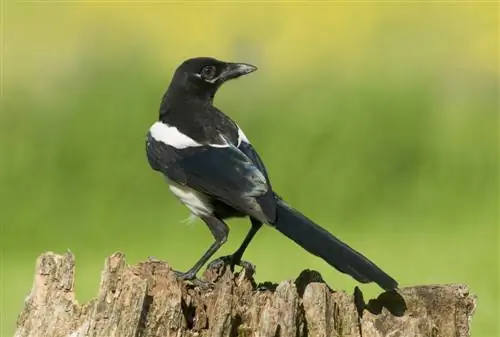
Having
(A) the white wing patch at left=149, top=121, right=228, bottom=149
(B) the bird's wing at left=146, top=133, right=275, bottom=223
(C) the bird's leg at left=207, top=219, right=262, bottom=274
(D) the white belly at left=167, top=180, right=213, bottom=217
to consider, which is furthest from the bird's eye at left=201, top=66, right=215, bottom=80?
(C) the bird's leg at left=207, top=219, right=262, bottom=274

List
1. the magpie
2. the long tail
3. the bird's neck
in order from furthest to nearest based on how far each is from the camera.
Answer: the bird's neck
the magpie
the long tail

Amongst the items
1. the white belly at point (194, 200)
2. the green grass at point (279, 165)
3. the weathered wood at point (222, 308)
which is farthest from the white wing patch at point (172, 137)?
the green grass at point (279, 165)

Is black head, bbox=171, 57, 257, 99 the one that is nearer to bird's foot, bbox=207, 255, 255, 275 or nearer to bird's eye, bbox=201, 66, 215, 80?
bird's eye, bbox=201, 66, 215, 80

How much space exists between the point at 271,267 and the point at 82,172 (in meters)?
1.84

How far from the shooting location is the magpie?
359 centimetres

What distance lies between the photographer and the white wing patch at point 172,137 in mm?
4105

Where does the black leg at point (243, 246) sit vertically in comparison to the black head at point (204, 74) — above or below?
below

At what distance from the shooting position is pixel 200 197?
4012 mm

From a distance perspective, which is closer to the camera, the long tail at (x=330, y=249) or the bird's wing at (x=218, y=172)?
the long tail at (x=330, y=249)

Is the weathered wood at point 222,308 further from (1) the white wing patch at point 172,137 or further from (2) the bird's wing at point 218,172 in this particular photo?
(1) the white wing patch at point 172,137

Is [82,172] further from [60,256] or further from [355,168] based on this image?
[60,256]

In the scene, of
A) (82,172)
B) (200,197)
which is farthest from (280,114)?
(200,197)

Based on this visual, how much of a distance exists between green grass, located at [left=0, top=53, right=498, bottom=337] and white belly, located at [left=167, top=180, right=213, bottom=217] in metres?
3.25

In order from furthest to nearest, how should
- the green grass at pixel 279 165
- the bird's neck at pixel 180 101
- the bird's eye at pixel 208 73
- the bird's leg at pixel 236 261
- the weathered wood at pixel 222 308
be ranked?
the green grass at pixel 279 165
the bird's eye at pixel 208 73
the bird's neck at pixel 180 101
the bird's leg at pixel 236 261
the weathered wood at pixel 222 308
